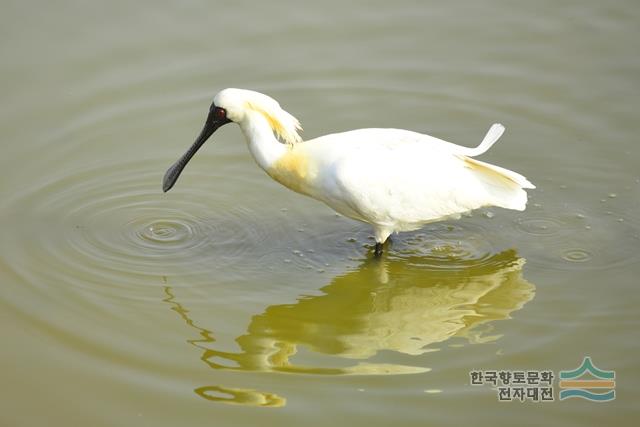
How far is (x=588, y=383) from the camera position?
7.94 metres

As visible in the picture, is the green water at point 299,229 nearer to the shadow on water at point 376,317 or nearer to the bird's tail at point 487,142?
the shadow on water at point 376,317

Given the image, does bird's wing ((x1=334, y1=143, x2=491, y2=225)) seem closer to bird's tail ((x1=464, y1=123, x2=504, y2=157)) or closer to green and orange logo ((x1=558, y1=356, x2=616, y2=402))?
bird's tail ((x1=464, y1=123, x2=504, y2=157))

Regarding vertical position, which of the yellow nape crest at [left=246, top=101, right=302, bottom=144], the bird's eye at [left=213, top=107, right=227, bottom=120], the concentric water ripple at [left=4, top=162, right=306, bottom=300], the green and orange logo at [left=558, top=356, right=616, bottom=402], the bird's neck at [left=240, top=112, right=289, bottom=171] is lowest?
the green and orange logo at [left=558, top=356, right=616, bottom=402]

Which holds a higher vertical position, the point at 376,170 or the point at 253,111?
the point at 253,111

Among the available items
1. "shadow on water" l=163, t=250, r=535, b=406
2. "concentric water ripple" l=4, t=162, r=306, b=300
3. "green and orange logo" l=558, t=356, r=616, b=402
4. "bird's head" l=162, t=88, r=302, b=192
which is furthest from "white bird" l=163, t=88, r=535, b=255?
"green and orange logo" l=558, t=356, r=616, b=402

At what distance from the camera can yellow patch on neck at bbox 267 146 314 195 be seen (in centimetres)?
949

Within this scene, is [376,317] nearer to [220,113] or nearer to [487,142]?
[487,142]

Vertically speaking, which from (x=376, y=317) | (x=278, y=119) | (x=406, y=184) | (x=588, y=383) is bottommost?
(x=588, y=383)

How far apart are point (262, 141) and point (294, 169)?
37 cm

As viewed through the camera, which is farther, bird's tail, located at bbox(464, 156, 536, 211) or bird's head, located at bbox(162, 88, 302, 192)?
bird's tail, located at bbox(464, 156, 536, 211)

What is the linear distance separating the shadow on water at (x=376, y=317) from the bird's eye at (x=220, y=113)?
1608mm

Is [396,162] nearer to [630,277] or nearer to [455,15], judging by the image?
[630,277]

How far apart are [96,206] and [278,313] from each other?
2.43 meters

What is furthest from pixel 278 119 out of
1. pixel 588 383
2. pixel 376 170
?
pixel 588 383
